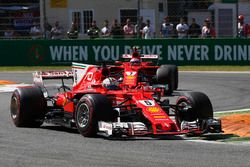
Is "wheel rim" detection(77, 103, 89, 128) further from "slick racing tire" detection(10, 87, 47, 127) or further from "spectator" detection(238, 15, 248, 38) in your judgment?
"spectator" detection(238, 15, 248, 38)

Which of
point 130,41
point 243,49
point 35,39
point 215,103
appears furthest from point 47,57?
point 215,103

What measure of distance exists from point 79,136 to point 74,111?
596 mm

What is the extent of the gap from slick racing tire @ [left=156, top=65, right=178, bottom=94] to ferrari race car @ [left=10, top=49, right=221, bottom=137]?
4895mm

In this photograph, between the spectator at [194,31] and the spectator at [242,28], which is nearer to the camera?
the spectator at [242,28]

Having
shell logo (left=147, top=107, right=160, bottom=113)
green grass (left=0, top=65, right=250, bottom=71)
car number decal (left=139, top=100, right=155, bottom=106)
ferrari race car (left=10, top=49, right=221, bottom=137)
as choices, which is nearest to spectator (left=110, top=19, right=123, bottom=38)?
green grass (left=0, top=65, right=250, bottom=71)

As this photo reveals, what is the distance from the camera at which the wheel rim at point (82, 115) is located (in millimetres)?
11055

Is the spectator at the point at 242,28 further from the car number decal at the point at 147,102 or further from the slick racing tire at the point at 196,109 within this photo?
the car number decal at the point at 147,102

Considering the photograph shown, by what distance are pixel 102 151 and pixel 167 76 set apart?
860cm

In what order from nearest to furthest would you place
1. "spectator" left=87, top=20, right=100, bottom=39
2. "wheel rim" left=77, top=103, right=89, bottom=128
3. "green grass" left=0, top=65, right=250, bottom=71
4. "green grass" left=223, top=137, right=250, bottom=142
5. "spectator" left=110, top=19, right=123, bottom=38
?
"green grass" left=223, top=137, right=250, bottom=142
"wheel rim" left=77, top=103, right=89, bottom=128
"green grass" left=0, top=65, right=250, bottom=71
"spectator" left=110, top=19, right=123, bottom=38
"spectator" left=87, top=20, right=100, bottom=39

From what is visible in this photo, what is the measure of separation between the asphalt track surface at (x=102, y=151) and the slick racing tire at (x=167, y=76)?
5.58 m

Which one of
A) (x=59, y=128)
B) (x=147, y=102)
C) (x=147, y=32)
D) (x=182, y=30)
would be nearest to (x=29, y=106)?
(x=59, y=128)

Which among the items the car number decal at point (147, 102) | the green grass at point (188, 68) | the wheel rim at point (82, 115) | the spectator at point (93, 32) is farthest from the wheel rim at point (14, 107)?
the spectator at point (93, 32)

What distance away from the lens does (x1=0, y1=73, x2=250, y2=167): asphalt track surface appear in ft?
29.0

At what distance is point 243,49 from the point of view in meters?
27.2
